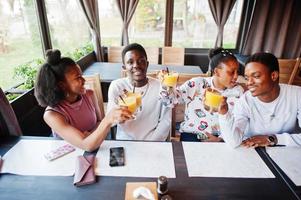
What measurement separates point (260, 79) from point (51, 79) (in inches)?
51.1

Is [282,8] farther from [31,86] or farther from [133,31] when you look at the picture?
[31,86]

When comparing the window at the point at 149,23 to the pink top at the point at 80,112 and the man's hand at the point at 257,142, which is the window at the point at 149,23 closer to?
the pink top at the point at 80,112

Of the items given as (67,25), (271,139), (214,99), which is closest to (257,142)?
(271,139)

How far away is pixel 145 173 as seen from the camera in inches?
39.0

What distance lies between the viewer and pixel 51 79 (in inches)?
50.2

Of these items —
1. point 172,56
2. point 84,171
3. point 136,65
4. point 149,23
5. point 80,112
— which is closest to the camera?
point 84,171

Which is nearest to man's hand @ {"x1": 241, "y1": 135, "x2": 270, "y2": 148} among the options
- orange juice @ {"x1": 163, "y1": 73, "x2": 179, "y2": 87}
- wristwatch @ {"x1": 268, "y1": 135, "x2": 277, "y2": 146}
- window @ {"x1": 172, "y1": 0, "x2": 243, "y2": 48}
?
wristwatch @ {"x1": 268, "y1": 135, "x2": 277, "y2": 146}

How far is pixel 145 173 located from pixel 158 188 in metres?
0.13

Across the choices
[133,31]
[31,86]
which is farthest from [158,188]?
[133,31]

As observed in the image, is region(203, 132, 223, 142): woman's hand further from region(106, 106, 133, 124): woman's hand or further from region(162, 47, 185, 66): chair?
region(162, 47, 185, 66): chair

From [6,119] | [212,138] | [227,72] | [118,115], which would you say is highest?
[227,72]

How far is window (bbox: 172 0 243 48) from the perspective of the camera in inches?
168

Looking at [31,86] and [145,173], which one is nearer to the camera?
[145,173]

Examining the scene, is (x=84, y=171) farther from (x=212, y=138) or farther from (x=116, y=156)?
(x=212, y=138)
